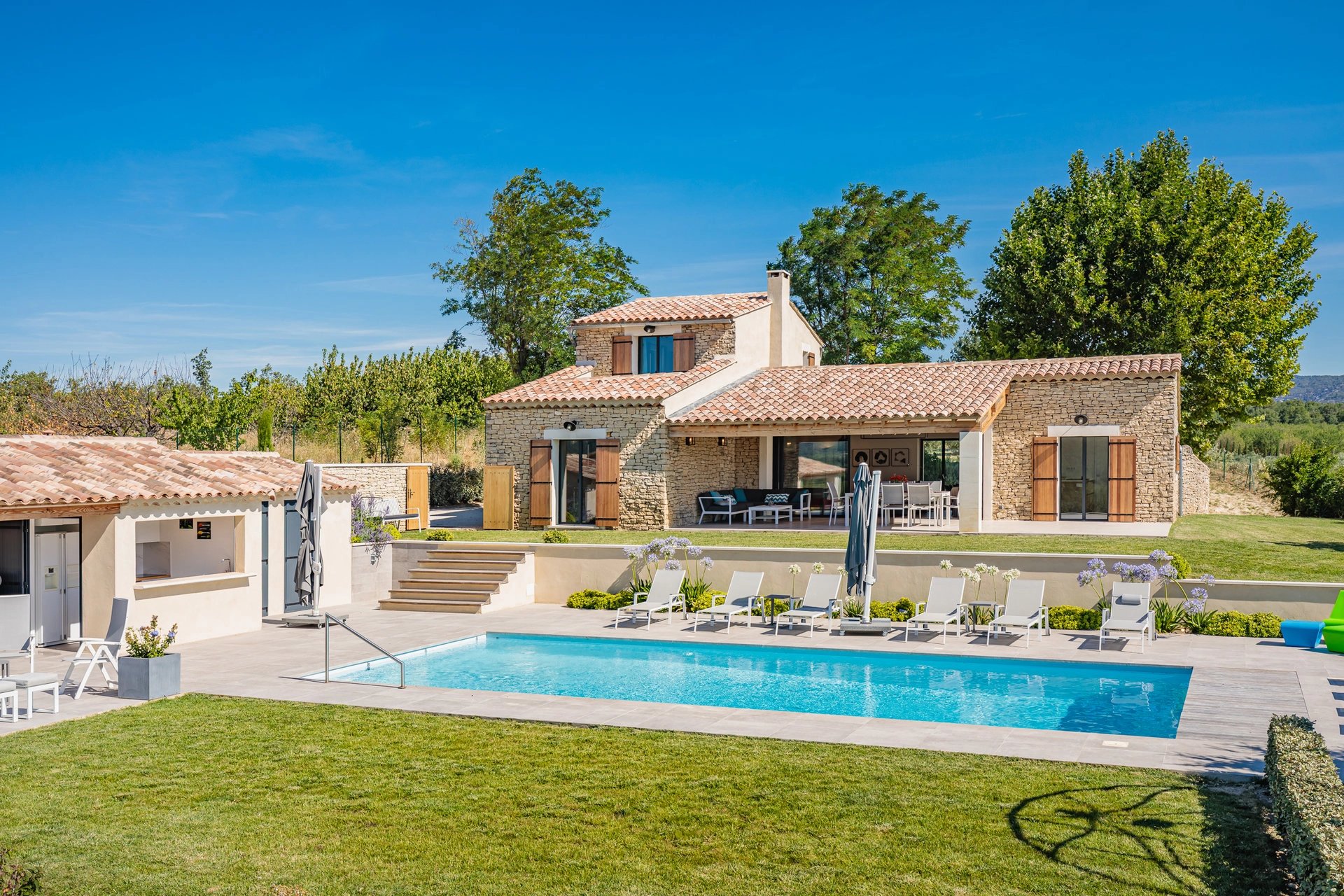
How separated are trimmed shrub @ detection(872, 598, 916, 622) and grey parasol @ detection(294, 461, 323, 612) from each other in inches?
359

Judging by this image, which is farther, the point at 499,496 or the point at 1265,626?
the point at 499,496

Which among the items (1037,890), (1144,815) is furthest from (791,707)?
(1037,890)

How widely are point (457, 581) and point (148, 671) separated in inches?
342

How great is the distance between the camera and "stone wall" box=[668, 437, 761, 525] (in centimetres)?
2567

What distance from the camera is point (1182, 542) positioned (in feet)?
64.0

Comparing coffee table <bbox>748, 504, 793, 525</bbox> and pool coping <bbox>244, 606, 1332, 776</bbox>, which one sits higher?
coffee table <bbox>748, 504, 793, 525</bbox>

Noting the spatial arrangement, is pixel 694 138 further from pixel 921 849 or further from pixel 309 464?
pixel 921 849

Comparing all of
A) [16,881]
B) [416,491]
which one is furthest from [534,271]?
[16,881]

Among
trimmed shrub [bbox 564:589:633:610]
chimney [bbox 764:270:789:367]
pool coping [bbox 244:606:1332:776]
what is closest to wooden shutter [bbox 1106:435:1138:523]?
chimney [bbox 764:270:789:367]

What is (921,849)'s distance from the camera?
22.5ft

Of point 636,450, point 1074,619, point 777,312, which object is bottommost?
point 1074,619

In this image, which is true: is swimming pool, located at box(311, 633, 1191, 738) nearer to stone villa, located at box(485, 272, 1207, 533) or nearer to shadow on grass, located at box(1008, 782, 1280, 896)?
shadow on grass, located at box(1008, 782, 1280, 896)

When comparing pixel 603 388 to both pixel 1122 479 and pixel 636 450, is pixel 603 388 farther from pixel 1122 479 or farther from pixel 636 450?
pixel 1122 479

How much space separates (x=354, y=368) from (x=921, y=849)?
141ft
